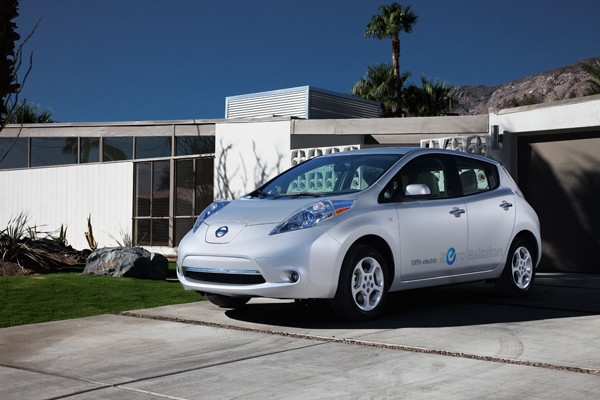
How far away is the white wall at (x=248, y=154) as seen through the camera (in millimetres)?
15819

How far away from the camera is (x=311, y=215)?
6395mm

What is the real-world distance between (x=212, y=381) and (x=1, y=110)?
8289 millimetres

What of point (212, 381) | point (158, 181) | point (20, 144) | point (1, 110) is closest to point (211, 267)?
point (212, 381)

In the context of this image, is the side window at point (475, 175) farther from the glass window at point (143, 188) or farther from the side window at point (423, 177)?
the glass window at point (143, 188)

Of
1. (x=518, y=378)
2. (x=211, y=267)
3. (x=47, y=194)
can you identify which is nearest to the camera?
(x=518, y=378)

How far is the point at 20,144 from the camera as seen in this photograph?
77.5ft

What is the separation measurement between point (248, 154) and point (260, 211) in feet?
32.9

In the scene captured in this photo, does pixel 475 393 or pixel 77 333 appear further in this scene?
pixel 77 333

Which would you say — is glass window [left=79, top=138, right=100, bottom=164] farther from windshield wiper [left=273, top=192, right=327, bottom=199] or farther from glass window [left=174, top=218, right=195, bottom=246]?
windshield wiper [left=273, top=192, right=327, bottom=199]

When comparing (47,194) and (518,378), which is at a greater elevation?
(47,194)

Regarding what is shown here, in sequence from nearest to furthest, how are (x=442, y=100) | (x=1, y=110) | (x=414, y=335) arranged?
(x=414, y=335) → (x=1, y=110) → (x=442, y=100)

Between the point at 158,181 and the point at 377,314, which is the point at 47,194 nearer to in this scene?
the point at 158,181


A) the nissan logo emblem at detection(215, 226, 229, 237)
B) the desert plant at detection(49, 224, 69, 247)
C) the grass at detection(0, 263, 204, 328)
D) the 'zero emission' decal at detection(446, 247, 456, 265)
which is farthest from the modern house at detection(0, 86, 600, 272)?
the nissan logo emblem at detection(215, 226, 229, 237)

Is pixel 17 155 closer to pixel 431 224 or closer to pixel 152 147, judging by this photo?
pixel 152 147
